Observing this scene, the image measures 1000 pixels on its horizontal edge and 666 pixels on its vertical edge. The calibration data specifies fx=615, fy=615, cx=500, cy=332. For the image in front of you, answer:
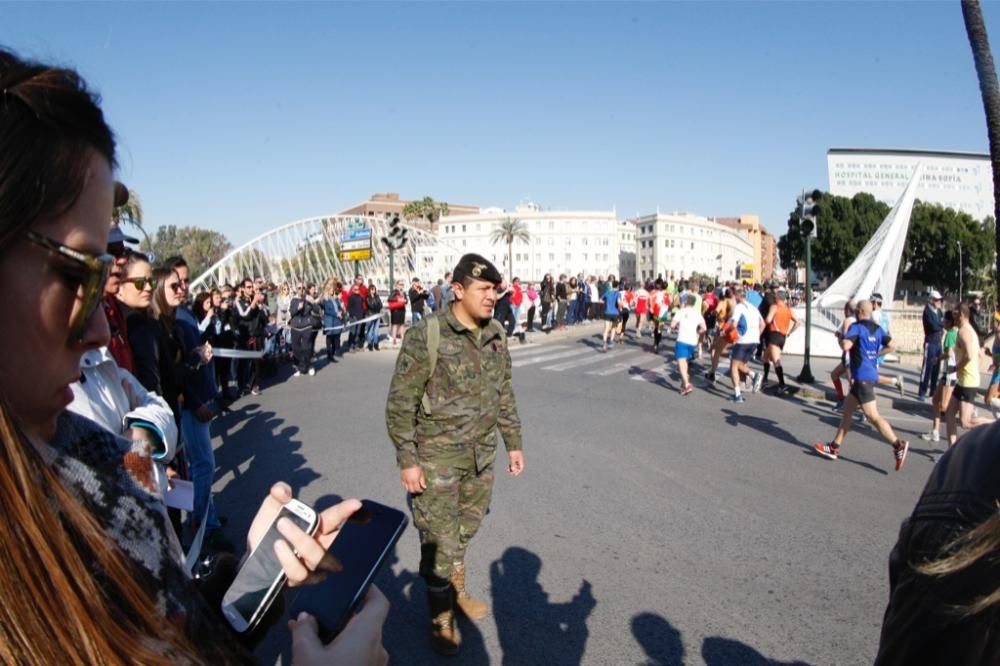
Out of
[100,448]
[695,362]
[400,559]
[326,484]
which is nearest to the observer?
[100,448]

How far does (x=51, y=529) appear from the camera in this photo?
0.77 m

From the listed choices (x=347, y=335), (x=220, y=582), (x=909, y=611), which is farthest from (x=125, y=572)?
(x=347, y=335)

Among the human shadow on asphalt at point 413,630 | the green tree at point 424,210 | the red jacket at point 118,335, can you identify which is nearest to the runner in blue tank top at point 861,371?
the human shadow on asphalt at point 413,630

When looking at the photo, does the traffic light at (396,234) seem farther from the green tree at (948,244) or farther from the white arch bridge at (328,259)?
the green tree at (948,244)

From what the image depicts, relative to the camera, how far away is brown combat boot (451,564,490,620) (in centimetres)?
374

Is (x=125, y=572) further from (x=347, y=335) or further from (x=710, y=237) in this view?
Result: (x=710, y=237)

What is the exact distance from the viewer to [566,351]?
57.6 ft

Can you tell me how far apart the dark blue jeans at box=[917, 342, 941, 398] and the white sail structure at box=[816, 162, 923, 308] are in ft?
28.7

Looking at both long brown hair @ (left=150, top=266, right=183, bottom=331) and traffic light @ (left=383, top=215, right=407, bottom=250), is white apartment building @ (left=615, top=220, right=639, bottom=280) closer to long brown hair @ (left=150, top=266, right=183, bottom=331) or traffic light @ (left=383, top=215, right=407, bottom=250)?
traffic light @ (left=383, top=215, right=407, bottom=250)

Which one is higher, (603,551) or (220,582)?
(220,582)

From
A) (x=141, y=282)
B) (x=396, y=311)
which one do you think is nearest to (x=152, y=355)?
(x=141, y=282)

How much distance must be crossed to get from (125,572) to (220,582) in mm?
534

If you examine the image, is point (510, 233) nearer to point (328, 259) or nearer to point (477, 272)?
point (328, 259)

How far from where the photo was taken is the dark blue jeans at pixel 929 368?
36.6 ft
